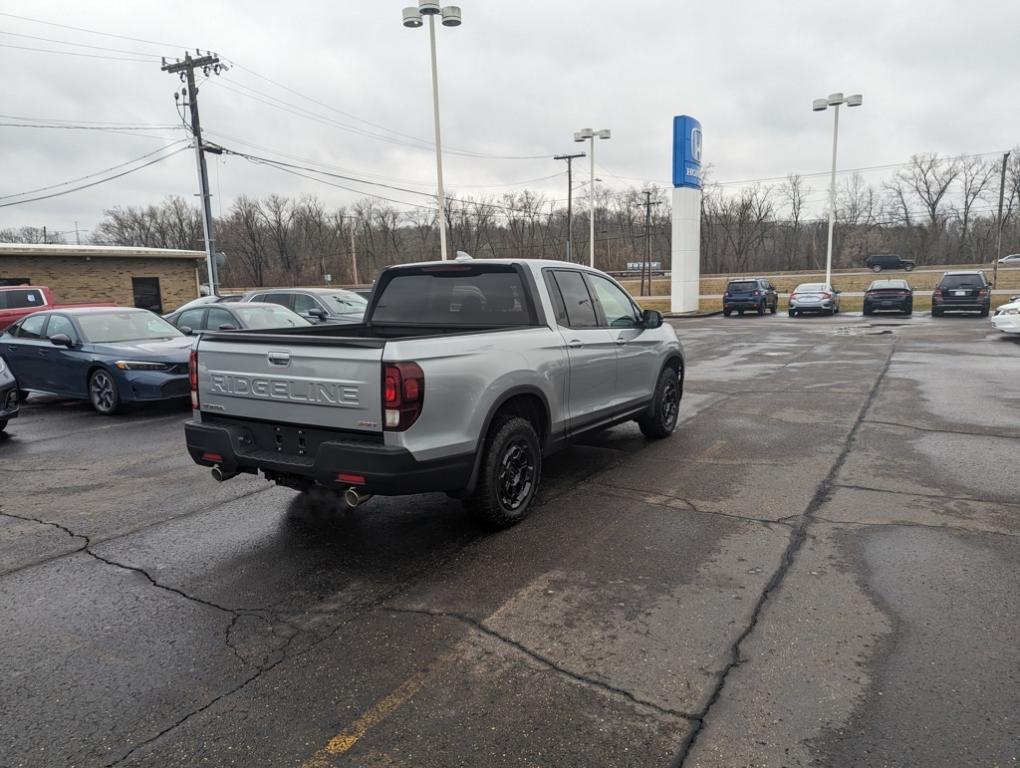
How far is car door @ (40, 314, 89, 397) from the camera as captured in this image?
32.0 feet

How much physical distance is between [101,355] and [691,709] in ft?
31.6

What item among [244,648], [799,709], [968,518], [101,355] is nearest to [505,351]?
[244,648]

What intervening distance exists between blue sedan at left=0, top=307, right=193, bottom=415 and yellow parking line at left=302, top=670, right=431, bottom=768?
7.86 m

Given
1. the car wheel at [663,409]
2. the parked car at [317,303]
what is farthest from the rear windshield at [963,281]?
the car wheel at [663,409]

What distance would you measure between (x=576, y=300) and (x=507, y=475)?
5.99 ft

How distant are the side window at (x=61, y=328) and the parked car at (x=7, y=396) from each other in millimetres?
1675

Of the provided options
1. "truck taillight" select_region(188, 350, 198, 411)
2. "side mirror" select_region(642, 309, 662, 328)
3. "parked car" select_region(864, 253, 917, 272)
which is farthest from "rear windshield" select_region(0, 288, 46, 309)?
"parked car" select_region(864, 253, 917, 272)

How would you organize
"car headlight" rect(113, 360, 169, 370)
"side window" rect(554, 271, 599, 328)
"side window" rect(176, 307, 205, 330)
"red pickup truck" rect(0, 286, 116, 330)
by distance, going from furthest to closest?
"red pickup truck" rect(0, 286, 116, 330)
"side window" rect(176, 307, 205, 330)
"car headlight" rect(113, 360, 169, 370)
"side window" rect(554, 271, 599, 328)

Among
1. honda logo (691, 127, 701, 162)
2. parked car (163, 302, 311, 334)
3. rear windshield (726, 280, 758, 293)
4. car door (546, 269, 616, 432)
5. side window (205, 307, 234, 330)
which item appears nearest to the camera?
car door (546, 269, 616, 432)

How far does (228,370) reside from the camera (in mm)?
4461

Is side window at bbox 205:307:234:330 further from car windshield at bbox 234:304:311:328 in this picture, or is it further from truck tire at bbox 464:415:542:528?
truck tire at bbox 464:415:542:528

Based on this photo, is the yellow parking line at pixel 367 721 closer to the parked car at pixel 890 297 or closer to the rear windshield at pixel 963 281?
the rear windshield at pixel 963 281

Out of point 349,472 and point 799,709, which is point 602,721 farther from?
point 349,472

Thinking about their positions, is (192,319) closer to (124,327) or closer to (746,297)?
(124,327)
